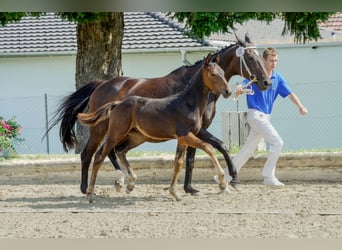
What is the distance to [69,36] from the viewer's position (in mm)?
21375

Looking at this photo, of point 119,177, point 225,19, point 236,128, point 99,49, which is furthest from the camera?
point 99,49

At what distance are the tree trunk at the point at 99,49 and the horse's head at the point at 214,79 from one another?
5.47 metres

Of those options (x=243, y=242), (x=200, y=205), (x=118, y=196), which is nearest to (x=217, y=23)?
(x=118, y=196)

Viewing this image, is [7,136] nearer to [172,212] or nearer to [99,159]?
[99,159]

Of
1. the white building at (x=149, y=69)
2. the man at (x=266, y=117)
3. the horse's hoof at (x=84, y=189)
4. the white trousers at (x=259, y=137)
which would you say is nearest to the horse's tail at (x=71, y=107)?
the horse's hoof at (x=84, y=189)

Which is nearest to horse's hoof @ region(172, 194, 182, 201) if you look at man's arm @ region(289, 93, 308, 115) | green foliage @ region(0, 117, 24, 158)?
man's arm @ region(289, 93, 308, 115)

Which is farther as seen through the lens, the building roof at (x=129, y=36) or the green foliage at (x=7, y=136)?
the building roof at (x=129, y=36)

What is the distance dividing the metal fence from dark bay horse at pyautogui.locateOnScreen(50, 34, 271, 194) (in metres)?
9.17

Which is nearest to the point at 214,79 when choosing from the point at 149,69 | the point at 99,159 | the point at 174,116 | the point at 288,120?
the point at 174,116

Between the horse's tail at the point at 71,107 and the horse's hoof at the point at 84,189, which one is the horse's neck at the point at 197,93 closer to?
the horse's hoof at the point at 84,189

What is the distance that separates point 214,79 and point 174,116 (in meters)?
0.62

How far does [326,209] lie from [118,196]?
292 centimetres

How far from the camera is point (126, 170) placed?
28.6 ft

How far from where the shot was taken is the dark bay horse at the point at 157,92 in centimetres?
851
